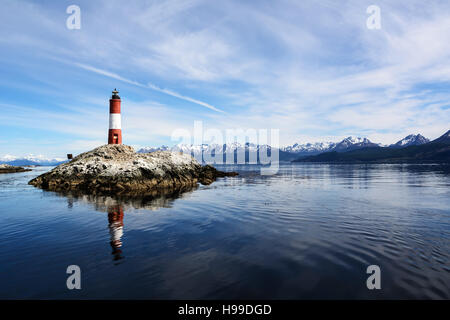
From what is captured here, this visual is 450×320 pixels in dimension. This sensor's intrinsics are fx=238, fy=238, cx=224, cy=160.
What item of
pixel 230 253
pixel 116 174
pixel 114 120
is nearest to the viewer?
pixel 230 253

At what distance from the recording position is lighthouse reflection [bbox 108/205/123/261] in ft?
36.9

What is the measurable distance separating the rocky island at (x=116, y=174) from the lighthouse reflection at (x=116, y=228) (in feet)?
45.2

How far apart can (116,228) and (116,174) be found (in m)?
25.5

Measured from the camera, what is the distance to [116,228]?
49.7 ft

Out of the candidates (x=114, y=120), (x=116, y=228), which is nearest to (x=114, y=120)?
(x=114, y=120)

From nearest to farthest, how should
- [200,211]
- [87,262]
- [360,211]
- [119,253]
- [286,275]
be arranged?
[286,275]
[87,262]
[119,253]
[360,211]
[200,211]

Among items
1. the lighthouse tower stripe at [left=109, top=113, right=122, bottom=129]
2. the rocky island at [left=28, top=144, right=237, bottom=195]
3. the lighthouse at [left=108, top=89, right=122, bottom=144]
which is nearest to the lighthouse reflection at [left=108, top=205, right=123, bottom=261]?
the rocky island at [left=28, top=144, right=237, bottom=195]

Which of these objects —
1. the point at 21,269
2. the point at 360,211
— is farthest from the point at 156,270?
the point at 360,211

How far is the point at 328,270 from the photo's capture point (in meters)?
8.88

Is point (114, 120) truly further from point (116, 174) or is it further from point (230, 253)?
point (230, 253)

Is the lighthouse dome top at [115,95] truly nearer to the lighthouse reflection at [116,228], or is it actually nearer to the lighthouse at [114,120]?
the lighthouse at [114,120]

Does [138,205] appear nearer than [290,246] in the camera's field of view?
No
